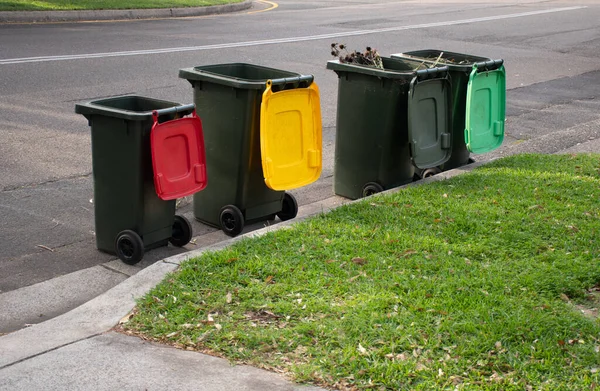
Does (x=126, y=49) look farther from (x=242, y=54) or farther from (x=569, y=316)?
(x=569, y=316)

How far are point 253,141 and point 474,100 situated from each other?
7.83 feet

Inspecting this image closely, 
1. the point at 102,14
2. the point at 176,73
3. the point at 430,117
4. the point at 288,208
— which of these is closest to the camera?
the point at 288,208

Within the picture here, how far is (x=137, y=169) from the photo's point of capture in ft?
18.5

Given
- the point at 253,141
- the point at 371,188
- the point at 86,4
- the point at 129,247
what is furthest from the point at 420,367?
the point at 86,4

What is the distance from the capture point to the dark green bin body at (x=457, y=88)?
7.68 m

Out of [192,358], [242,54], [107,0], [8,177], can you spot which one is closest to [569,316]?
[192,358]

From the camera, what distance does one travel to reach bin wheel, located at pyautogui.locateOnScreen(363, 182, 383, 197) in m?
7.08

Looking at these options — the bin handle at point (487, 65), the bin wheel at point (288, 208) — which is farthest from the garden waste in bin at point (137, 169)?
the bin handle at point (487, 65)

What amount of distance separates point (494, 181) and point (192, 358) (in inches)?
151

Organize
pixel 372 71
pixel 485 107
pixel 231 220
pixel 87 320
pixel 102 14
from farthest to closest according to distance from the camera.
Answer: pixel 102 14
pixel 485 107
pixel 372 71
pixel 231 220
pixel 87 320

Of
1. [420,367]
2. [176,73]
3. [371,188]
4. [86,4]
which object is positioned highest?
[86,4]

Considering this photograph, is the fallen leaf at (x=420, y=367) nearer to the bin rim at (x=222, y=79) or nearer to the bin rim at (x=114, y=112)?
the bin rim at (x=114, y=112)

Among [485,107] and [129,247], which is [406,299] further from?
[485,107]

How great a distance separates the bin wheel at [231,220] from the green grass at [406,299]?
551 millimetres
